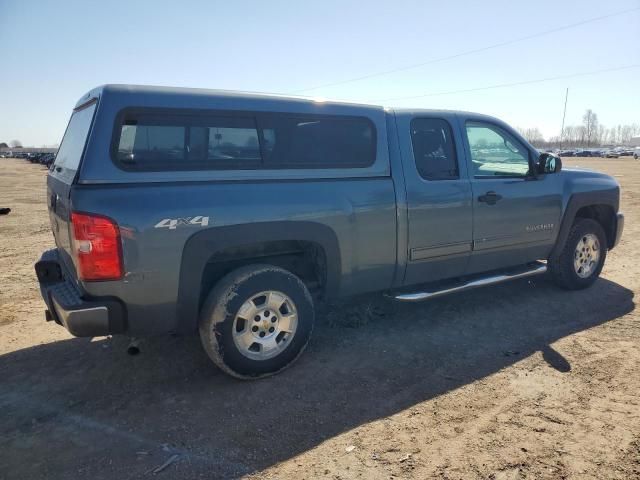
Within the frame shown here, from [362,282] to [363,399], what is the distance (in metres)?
1.02

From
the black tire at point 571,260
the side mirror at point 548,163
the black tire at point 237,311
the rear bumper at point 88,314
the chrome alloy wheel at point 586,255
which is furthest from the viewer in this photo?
the chrome alloy wheel at point 586,255

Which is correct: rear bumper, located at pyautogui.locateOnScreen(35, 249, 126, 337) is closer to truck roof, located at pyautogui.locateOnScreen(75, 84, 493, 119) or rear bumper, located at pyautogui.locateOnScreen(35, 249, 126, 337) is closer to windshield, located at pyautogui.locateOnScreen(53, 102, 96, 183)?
windshield, located at pyautogui.locateOnScreen(53, 102, 96, 183)

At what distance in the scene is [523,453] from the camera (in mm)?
2561

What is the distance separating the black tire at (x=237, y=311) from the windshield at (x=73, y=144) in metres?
1.23

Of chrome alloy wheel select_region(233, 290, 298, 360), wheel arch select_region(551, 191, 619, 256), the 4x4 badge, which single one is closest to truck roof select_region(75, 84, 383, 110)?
the 4x4 badge

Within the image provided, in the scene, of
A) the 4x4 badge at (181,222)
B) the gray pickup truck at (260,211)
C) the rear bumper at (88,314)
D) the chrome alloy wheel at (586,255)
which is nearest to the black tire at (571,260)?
the chrome alloy wheel at (586,255)

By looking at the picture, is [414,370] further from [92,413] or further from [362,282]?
[92,413]

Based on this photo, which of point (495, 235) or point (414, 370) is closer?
point (414, 370)

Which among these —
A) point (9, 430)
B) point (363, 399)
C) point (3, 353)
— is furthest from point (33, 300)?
point (363, 399)

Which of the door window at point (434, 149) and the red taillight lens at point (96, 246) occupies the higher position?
the door window at point (434, 149)

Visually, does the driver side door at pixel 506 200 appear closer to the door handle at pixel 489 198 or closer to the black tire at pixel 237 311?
the door handle at pixel 489 198

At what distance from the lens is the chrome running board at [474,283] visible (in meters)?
4.01

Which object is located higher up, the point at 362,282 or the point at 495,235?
the point at 495,235

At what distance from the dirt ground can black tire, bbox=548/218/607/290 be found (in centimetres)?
61
